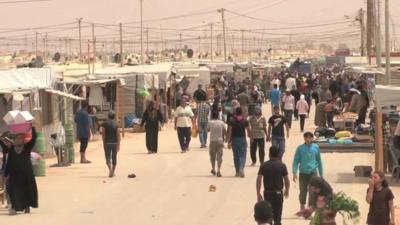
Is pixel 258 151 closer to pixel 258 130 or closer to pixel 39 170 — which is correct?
pixel 258 130

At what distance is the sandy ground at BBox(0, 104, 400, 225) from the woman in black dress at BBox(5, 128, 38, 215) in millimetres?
295

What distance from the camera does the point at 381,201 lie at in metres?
11.9

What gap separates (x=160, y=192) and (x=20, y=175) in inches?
133

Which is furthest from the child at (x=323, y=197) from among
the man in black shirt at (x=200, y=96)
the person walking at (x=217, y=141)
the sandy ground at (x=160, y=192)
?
the man in black shirt at (x=200, y=96)

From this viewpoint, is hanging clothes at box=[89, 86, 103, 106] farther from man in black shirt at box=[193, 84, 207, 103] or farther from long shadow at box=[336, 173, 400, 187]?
long shadow at box=[336, 173, 400, 187]

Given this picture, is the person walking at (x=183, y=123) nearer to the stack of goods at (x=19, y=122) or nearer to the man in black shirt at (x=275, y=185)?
the stack of goods at (x=19, y=122)

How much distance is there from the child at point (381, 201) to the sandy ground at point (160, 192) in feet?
10.8

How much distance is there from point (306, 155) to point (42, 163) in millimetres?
9052

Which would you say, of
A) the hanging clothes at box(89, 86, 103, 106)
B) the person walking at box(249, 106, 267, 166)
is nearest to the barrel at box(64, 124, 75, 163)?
the person walking at box(249, 106, 267, 166)

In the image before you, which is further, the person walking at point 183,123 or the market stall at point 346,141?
the person walking at point 183,123

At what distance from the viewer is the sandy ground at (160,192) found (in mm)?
16078

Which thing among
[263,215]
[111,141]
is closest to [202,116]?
[111,141]

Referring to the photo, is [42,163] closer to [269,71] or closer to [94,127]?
[94,127]

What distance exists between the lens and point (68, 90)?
32.1m
